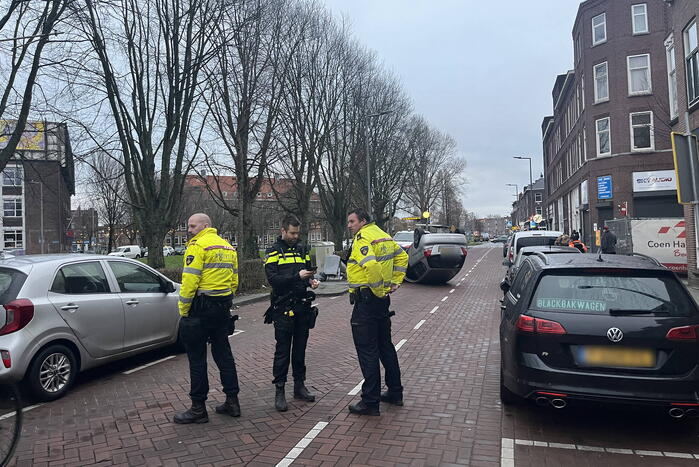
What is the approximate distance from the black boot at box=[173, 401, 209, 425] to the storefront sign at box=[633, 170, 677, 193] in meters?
29.2

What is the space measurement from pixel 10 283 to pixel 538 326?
517 centimetres

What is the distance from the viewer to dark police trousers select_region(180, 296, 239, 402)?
4.65m

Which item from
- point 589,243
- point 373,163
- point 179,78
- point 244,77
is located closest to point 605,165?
point 589,243

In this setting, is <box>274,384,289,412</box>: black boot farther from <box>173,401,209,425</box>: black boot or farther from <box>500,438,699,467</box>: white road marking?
<box>500,438,699,467</box>: white road marking

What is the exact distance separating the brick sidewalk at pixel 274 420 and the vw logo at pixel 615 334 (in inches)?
48.4

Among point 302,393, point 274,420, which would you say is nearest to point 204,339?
point 274,420

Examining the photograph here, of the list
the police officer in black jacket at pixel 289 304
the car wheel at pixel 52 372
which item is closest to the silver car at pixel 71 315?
the car wheel at pixel 52 372

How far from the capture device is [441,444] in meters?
4.08

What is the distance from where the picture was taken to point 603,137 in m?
29.8

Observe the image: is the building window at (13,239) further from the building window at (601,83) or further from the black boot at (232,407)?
the black boot at (232,407)

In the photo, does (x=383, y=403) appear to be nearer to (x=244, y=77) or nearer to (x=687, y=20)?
(x=244, y=77)

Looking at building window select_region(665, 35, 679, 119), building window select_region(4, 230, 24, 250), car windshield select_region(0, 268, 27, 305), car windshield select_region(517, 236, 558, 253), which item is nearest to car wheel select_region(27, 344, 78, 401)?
car windshield select_region(0, 268, 27, 305)

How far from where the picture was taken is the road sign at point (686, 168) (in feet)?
20.2

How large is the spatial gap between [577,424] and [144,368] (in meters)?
5.20
